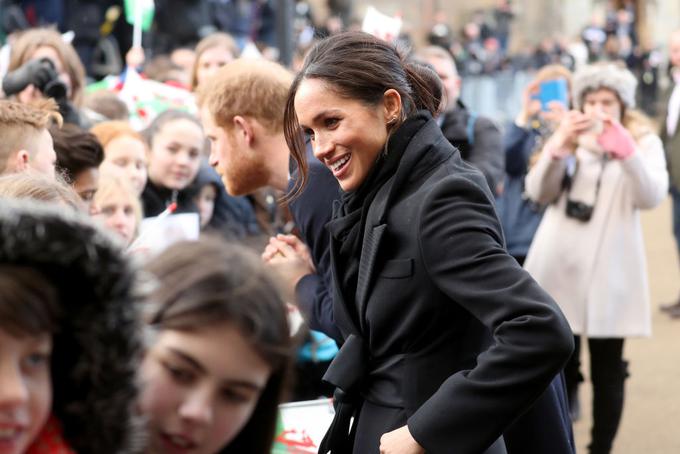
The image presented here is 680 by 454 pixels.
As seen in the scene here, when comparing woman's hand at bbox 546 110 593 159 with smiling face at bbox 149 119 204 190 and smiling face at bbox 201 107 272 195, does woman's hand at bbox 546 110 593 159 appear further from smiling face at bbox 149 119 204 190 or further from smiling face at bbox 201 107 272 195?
smiling face at bbox 201 107 272 195

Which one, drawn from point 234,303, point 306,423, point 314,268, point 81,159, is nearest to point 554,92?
point 81,159

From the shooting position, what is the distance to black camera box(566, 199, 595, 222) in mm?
5488

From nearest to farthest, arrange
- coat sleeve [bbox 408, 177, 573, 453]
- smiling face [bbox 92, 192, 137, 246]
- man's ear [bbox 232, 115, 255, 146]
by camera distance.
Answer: coat sleeve [bbox 408, 177, 573, 453]
man's ear [bbox 232, 115, 255, 146]
smiling face [bbox 92, 192, 137, 246]

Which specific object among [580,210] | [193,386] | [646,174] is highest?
[193,386]

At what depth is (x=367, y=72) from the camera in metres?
2.82

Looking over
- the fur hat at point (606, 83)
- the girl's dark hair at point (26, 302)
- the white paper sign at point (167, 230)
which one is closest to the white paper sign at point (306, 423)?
the white paper sign at point (167, 230)

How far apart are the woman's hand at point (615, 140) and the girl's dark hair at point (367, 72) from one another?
2.51 meters

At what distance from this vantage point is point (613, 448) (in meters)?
5.77

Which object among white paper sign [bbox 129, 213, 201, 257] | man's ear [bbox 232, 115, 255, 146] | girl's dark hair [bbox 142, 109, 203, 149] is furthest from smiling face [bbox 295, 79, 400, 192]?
girl's dark hair [bbox 142, 109, 203, 149]

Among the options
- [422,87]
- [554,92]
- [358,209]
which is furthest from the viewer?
[554,92]

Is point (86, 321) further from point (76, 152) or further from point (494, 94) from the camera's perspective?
point (494, 94)

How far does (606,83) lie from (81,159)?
105 inches

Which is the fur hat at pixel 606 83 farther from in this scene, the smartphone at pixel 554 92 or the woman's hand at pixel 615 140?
the smartphone at pixel 554 92

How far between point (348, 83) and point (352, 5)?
28.3m
